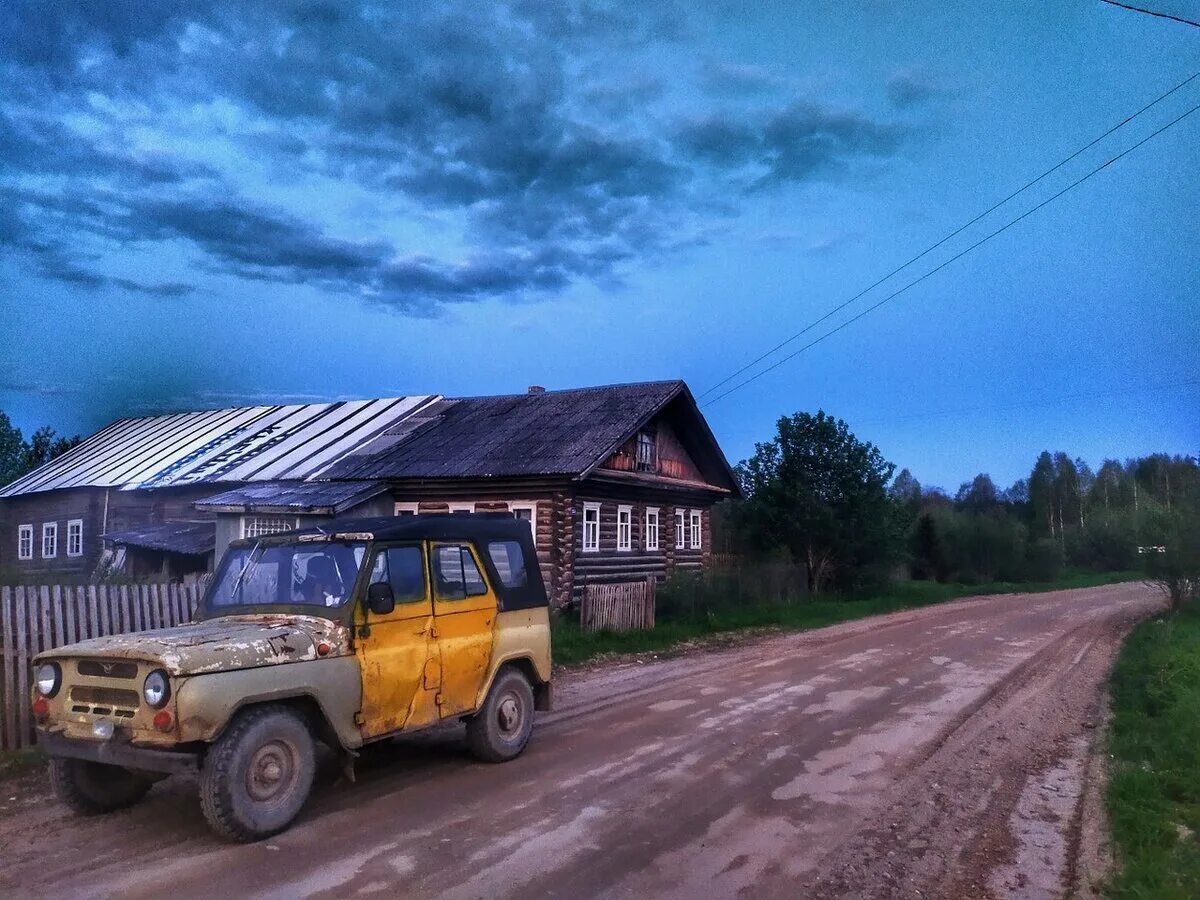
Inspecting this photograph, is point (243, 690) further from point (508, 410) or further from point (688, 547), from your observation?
point (688, 547)

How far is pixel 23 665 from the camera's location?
834 centimetres

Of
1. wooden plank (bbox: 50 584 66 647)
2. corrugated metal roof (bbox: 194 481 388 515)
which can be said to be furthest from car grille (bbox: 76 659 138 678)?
corrugated metal roof (bbox: 194 481 388 515)

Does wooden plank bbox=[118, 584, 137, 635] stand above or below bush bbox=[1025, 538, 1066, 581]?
above

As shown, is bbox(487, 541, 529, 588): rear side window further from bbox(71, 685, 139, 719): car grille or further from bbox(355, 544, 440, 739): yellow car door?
bbox(71, 685, 139, 719): car grille

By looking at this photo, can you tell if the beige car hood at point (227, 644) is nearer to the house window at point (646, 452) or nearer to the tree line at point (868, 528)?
the house window at point (646, 452)

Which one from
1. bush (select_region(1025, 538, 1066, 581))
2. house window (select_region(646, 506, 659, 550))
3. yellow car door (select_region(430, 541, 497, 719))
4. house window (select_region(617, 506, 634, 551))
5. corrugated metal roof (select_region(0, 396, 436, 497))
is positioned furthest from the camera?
bush (select_region(1025, 538, 1066, 581))

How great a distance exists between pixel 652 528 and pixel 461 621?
19831 mm

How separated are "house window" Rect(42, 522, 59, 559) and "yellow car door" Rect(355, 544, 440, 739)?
3369 centimetres

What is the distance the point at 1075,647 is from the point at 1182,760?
1052cm

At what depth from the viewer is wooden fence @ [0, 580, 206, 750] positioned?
8234 millimetres

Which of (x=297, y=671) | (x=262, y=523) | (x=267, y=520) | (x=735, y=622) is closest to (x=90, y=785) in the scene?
(x=297, y=671)

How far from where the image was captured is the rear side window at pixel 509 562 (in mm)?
8578

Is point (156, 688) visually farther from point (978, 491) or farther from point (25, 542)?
point (978, 491)

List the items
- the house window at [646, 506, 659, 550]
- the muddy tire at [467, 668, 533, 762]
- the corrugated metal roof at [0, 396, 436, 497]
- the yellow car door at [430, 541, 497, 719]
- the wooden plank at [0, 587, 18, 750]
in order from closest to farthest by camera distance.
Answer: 1. the yellow car door at [430, 541, 497, 719]
2. the muddy tire at [467, 668, 533, 762]
3. the wooden plank at [0, 587, 18, 750]
4. the house window at [646, 506, 659, 550]
5. the corrugated metal roof at [0, 396, 436, 497]
